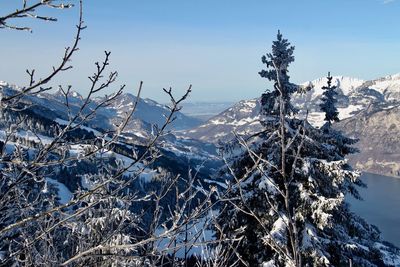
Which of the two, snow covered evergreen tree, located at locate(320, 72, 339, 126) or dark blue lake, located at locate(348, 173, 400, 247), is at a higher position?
snow covered evergreen tree, located at locate(320, 72, 339, 126)

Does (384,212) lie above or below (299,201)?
below

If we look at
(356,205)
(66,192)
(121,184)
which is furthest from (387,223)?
(121,184)

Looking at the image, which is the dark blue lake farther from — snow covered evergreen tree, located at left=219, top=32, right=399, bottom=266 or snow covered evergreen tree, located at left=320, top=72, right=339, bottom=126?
snow covered evergreen tree, located at left=219, top=32, right=399, bottom=266

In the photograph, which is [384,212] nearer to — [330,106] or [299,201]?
[330,106]

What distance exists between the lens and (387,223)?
133 m

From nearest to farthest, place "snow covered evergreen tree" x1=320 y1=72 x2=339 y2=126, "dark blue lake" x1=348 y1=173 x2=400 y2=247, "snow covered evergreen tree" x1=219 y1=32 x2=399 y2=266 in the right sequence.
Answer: "snow covered evergreen tree" x1=219 y1=32 x2=399 y2=266 < "snow covered evergreen tree" x1=320 y1=72 x2=339 y2=126 < "dark blue lake" x1=348 y1=173 x2=400 y2=247

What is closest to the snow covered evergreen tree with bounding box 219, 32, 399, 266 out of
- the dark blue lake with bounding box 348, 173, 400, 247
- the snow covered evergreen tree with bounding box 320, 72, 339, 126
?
the snow covered evergreen tree with bounding box 320, 72, 339, 126

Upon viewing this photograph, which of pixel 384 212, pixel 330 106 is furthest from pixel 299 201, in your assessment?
pixel 384 212

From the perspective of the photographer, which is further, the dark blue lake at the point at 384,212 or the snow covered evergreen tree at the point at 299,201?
the dark blue lake at the point at 384,212

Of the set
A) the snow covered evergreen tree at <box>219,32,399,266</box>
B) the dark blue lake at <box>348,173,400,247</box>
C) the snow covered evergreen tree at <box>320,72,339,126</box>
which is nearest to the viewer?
the snow covered evergreen tree at <box>219,32,399,266</box>

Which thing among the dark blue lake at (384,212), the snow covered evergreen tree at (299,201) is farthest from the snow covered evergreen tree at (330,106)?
the dark blue lake at (384,212)

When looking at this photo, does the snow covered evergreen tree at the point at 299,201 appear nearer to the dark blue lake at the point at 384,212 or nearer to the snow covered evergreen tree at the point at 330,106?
the snow covered evergreen tree at the point at 330,106

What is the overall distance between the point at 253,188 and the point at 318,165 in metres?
2.15

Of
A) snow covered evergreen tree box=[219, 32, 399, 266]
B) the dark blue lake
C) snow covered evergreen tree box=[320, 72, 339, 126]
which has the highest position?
snow covered evergreen tree box=[320, 72, 339, 126]
